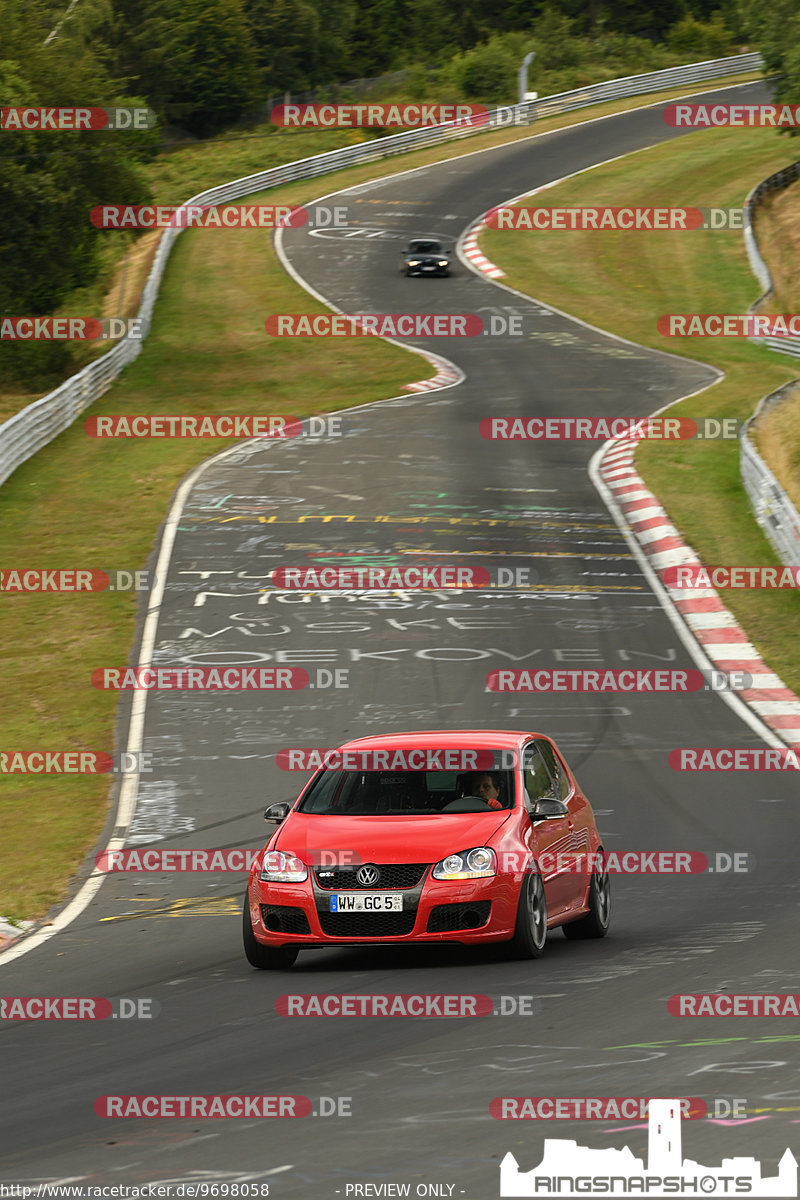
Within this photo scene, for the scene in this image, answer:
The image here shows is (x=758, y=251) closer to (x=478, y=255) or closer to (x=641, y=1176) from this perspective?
(x=478, y=255)

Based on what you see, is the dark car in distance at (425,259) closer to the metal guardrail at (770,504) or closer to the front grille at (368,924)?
the metal guardrail at (770,504)

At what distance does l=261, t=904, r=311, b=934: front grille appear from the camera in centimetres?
1012

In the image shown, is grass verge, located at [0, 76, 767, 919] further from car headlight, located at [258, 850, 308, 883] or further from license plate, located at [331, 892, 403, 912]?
license plate, located at [331, 892, 403, 912]

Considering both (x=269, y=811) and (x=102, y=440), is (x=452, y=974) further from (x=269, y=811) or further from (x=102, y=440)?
(x=102, y=440)

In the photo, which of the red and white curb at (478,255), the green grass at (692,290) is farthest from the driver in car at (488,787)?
the red and white curb at (478,255)

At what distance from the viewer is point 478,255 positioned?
5847cm

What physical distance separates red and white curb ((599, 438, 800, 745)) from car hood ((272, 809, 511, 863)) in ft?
27.1

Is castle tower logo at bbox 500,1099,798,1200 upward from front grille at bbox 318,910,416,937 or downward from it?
upward

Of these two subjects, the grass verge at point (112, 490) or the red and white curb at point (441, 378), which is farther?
the red and white curb at point (441, 378)

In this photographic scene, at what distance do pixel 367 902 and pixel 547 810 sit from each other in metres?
1.37

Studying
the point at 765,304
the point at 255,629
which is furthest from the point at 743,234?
the point at 255,629

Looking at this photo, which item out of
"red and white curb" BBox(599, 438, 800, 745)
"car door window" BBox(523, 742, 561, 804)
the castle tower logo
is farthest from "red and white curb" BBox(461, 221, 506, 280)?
the castle tower logo

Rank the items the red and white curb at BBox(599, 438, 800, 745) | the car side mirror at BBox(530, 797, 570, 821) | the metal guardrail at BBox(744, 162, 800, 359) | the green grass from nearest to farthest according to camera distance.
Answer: the car side mirror at BBox(530, 797, 570, 821), the red and white curb at BBox(599, 438, 800, 745), the green grass, the metal guardrail at BBox(744, 162, 800, 359)

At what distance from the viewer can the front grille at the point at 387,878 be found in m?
9.99
